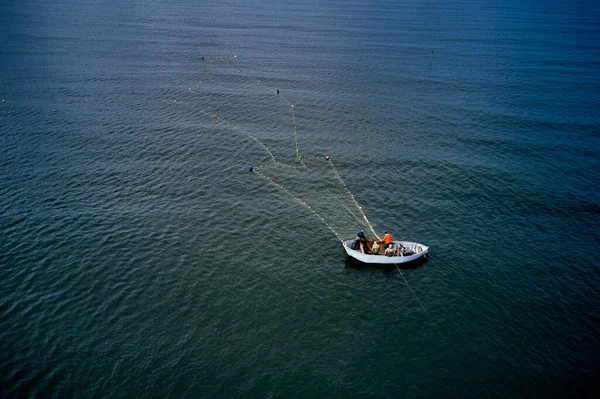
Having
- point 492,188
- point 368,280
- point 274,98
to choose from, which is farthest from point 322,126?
point 368,280

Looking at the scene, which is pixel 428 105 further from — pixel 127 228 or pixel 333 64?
pixel 127 228

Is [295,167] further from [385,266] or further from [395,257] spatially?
[395,257]

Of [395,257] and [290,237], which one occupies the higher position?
[395,257]

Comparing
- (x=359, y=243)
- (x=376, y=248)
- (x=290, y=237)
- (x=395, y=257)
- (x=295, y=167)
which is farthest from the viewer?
(x=295, y=167)

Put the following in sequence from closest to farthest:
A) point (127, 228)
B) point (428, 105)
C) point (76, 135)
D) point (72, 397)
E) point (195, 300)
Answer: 1. point (72, 397)
2. point (195, 300)
3. point (127, 228)
4. point (76, 135)
5. point (428, 105)

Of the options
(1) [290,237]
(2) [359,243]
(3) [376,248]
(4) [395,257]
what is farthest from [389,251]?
(1) [290,237]

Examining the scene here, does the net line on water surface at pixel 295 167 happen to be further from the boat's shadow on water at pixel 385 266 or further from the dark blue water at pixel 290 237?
the boat's shadow on water at pixel 385 266
